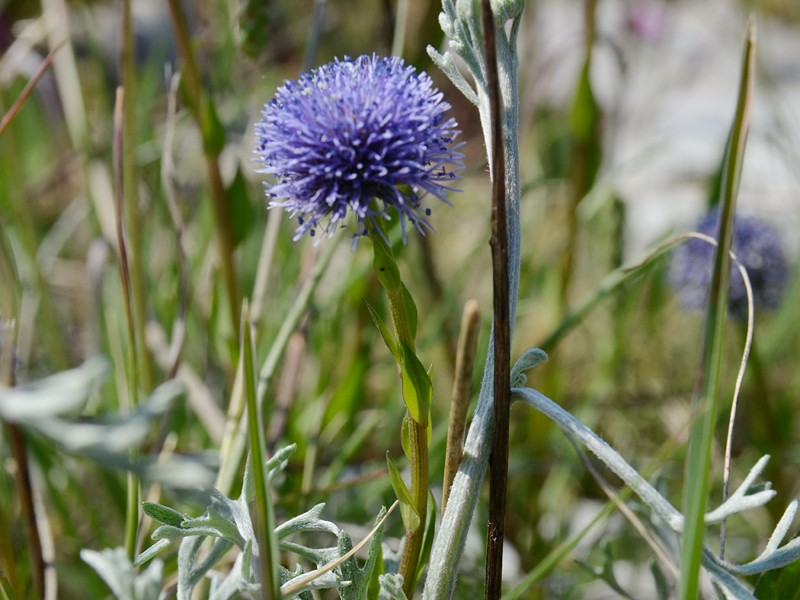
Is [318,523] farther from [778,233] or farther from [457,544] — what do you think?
[778,233]

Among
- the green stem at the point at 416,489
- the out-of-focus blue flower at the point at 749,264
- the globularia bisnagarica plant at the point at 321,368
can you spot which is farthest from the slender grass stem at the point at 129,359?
the out-of-focus blue flower at the point at 749,264

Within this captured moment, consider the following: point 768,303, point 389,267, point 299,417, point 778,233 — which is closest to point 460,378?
point 389,267

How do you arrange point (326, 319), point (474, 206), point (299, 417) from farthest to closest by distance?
1. point (474, 206)
2. point (326, 319)
3. point (299, 417)

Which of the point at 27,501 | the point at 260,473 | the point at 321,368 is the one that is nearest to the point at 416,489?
the point at 260,473

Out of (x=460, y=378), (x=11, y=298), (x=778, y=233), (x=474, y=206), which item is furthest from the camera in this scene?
(x=474, y=206)

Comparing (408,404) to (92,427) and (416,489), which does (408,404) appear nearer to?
(416,489)

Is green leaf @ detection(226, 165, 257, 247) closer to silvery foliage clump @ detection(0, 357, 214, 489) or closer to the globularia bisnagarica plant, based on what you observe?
the globularia bisnagarica plant
